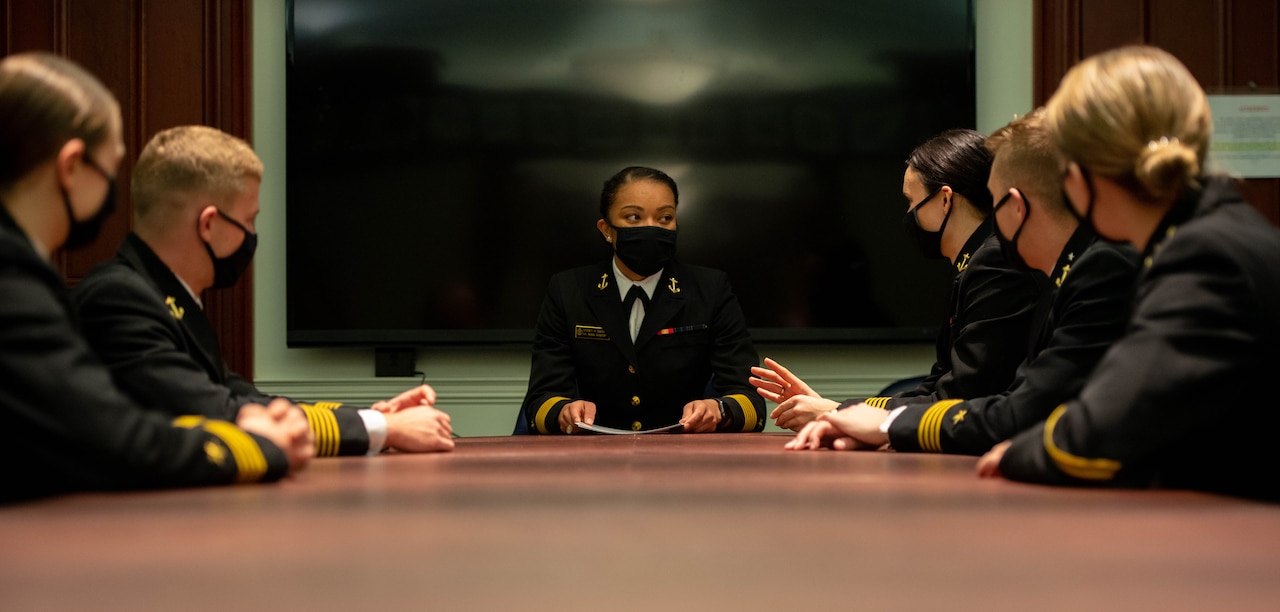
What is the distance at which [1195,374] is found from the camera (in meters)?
1.28

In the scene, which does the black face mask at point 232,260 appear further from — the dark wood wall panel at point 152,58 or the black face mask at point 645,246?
the dark wood wall panel at point 152,58

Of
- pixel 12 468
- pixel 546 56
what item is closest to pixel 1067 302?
pixel 12 468

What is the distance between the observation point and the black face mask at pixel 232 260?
6.95ft

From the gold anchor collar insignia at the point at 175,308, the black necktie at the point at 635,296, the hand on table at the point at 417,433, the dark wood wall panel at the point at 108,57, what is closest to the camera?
the gold anchor collar insignia at the point at 175,308

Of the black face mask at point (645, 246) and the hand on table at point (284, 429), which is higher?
the black face mask at point (645, 246)

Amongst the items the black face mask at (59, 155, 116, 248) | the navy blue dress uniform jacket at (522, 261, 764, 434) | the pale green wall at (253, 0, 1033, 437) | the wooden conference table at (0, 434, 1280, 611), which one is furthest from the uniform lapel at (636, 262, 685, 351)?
the black face mask at (59, 155, 116, 248)

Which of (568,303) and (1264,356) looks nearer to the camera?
(1264,356)

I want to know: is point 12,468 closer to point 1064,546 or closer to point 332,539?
point 332,539

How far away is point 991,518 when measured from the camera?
46.9 inches

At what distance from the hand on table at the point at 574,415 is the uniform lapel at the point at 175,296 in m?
1.14

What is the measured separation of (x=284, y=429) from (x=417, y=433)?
22.1 inches

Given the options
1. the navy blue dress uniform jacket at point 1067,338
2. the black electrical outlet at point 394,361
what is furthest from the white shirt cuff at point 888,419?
the black electrical outlet at point 394,361

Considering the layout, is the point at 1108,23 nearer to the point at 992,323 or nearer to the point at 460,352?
the point at 992,323

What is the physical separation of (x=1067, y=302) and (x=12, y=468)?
5.28 ft
